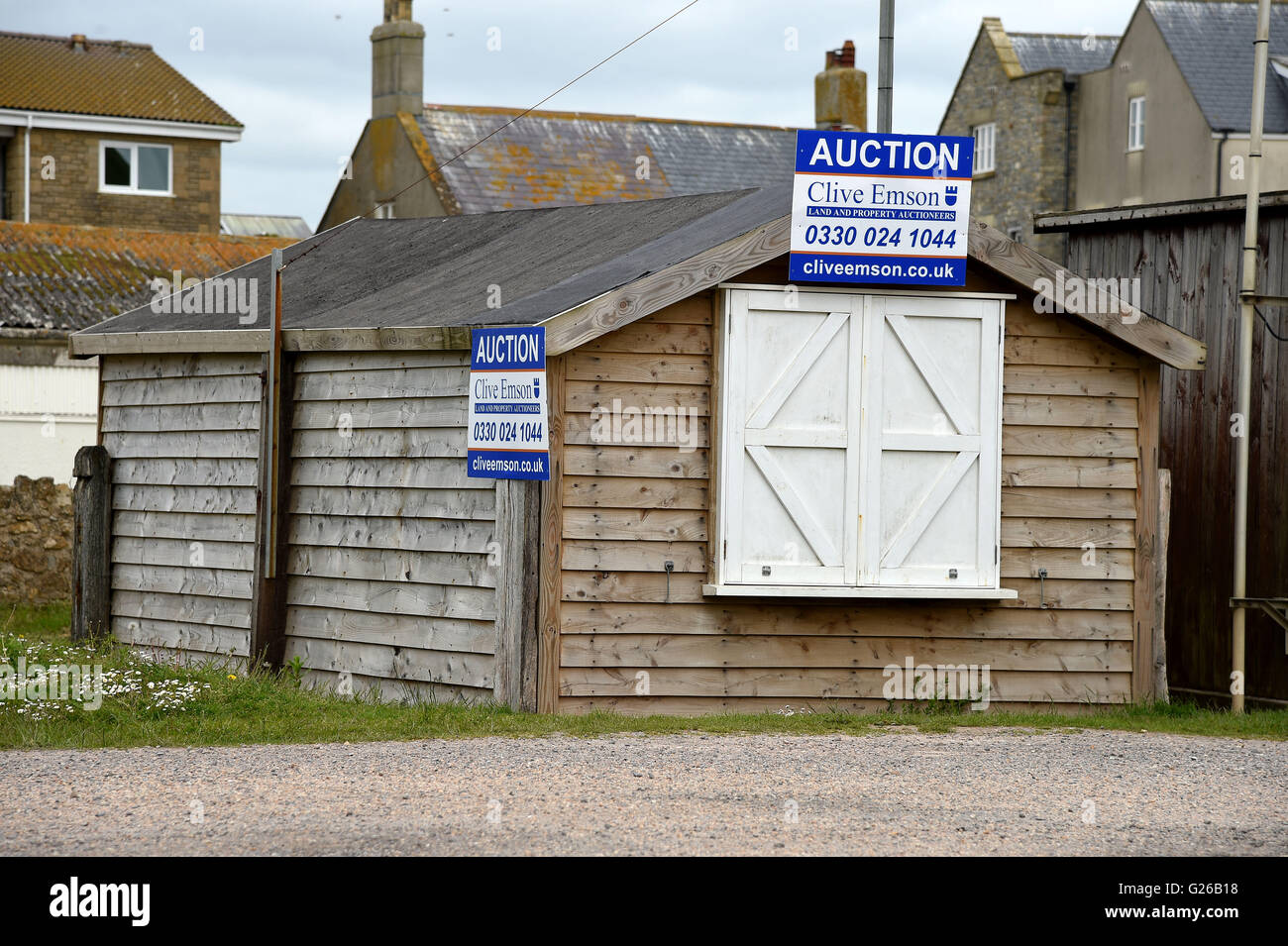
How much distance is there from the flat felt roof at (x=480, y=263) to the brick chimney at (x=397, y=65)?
17914 mm

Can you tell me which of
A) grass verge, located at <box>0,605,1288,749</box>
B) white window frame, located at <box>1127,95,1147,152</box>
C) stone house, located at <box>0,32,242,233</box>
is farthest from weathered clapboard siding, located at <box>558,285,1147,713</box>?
stone house, located at <box>0,32,242,233</box>

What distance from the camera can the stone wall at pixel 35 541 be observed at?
19797mm

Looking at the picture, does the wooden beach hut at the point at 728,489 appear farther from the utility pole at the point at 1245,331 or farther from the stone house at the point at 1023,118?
the stone house at the point at 1023,118

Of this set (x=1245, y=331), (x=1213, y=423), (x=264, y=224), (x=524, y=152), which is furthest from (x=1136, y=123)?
(x=264, y=224)

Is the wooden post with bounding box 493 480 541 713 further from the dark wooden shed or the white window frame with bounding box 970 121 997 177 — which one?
the white window frame with bounding box 970 121 997 177

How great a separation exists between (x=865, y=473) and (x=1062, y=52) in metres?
33.8

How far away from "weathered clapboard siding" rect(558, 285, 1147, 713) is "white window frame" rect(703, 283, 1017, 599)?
0.13m

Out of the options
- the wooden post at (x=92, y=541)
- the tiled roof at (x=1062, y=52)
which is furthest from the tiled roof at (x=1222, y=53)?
the wooden post at (x=92, y=541)

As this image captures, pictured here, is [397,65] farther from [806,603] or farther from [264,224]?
[264,224]

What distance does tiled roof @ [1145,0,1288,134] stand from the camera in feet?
116

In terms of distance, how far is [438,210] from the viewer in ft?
104

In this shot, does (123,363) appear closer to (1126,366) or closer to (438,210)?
(1126,366)
